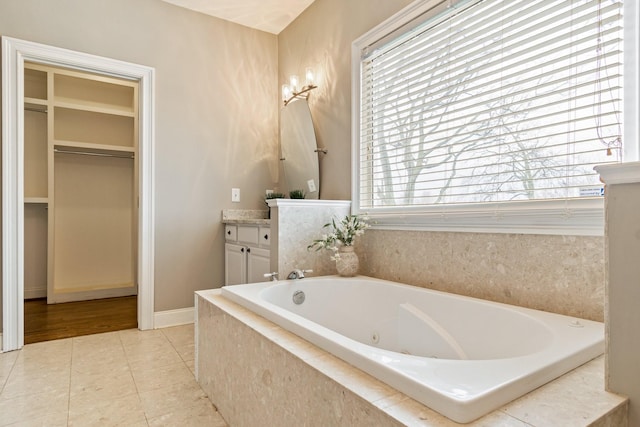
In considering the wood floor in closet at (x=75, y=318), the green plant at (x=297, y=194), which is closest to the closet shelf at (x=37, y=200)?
the wood floor in closet at (x=75, y=318)

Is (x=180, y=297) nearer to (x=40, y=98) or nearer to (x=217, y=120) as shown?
(x=217, y=120)

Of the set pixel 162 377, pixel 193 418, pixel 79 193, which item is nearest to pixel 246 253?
pixel 162 377

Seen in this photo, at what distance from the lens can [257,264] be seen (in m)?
2.72

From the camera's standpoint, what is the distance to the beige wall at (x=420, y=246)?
139 cm

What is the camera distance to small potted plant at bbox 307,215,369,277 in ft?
7.38

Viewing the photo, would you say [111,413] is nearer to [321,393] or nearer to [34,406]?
[34,406]

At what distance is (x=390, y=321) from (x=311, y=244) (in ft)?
2.45

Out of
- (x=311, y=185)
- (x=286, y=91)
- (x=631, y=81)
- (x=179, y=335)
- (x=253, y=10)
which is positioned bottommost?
(x=179, y=335)

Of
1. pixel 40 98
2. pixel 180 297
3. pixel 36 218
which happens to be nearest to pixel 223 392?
pixel 180 297

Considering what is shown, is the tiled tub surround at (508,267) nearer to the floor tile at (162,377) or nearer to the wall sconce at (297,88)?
the floor tile at (162,377)

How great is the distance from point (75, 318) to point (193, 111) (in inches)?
83.0

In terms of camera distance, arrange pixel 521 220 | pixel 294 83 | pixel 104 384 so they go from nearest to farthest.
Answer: pixel 521 220, pixel 104 384, pixel 294 83

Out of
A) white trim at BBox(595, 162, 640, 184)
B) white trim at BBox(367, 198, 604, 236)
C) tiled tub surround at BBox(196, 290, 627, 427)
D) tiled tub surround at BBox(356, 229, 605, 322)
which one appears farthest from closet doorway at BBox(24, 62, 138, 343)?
white trim at BBox(595, 162, 640, 184)

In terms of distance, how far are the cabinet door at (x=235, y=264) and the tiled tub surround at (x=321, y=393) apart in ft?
4.34
